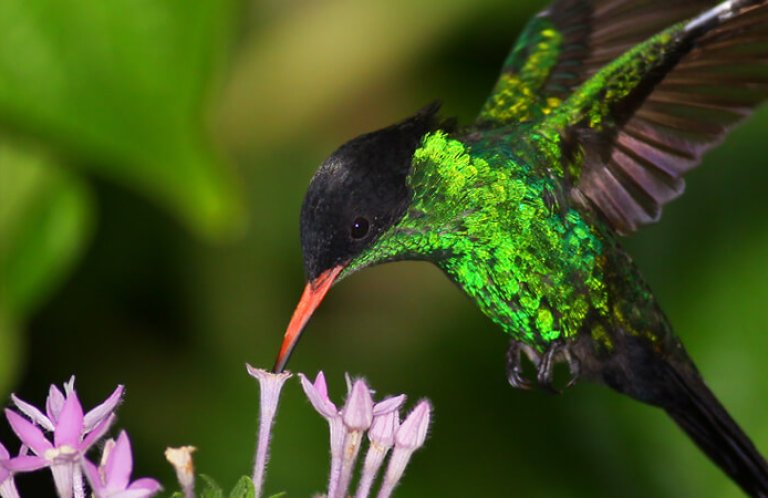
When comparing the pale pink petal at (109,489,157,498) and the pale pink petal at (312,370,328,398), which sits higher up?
the pale pink petal at (109,489,157,498)

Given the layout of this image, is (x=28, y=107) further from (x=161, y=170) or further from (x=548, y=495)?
(x=548, y=495)

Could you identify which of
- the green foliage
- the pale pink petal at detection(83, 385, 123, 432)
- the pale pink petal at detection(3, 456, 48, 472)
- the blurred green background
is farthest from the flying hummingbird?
the blurred green background

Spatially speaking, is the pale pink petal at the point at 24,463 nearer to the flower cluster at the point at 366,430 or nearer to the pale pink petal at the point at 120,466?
the pale pink petal at the point at 120,466

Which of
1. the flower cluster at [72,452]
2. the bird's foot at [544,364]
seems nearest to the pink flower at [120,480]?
the flower cluster at [72,452]

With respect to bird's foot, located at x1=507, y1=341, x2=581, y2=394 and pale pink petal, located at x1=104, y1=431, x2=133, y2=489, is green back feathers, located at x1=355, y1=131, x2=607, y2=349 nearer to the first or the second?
bird's foot, located at x1=507, y1=341, x2=581, y2=394

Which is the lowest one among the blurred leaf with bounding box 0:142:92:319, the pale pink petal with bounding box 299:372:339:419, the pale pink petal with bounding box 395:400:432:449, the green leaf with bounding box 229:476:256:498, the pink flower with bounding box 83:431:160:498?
the pale pink petal with bounding box 395:400:432:449

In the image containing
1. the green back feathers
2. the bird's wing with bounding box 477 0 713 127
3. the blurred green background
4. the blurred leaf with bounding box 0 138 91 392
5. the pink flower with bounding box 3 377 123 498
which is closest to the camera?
the pink flower with bounding box 3 377 123 498

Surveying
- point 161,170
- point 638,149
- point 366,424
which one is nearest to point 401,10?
point 161,170

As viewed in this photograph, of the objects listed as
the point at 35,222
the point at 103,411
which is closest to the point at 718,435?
the point at 103,411

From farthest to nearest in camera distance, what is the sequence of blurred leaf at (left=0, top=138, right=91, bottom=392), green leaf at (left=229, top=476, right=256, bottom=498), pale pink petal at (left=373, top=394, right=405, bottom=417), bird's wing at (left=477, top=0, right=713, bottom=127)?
1. blurred leaf at (left=0, top=138, right=91, bottom=392)
2. bird's wing at (left=477, top=0, right=713, bottom=127)
3. pale pink petal at (left=373, top=394, right=405, bottom=417)
4. green leaf at (left=229, top=476, right=256, bottom=498)
